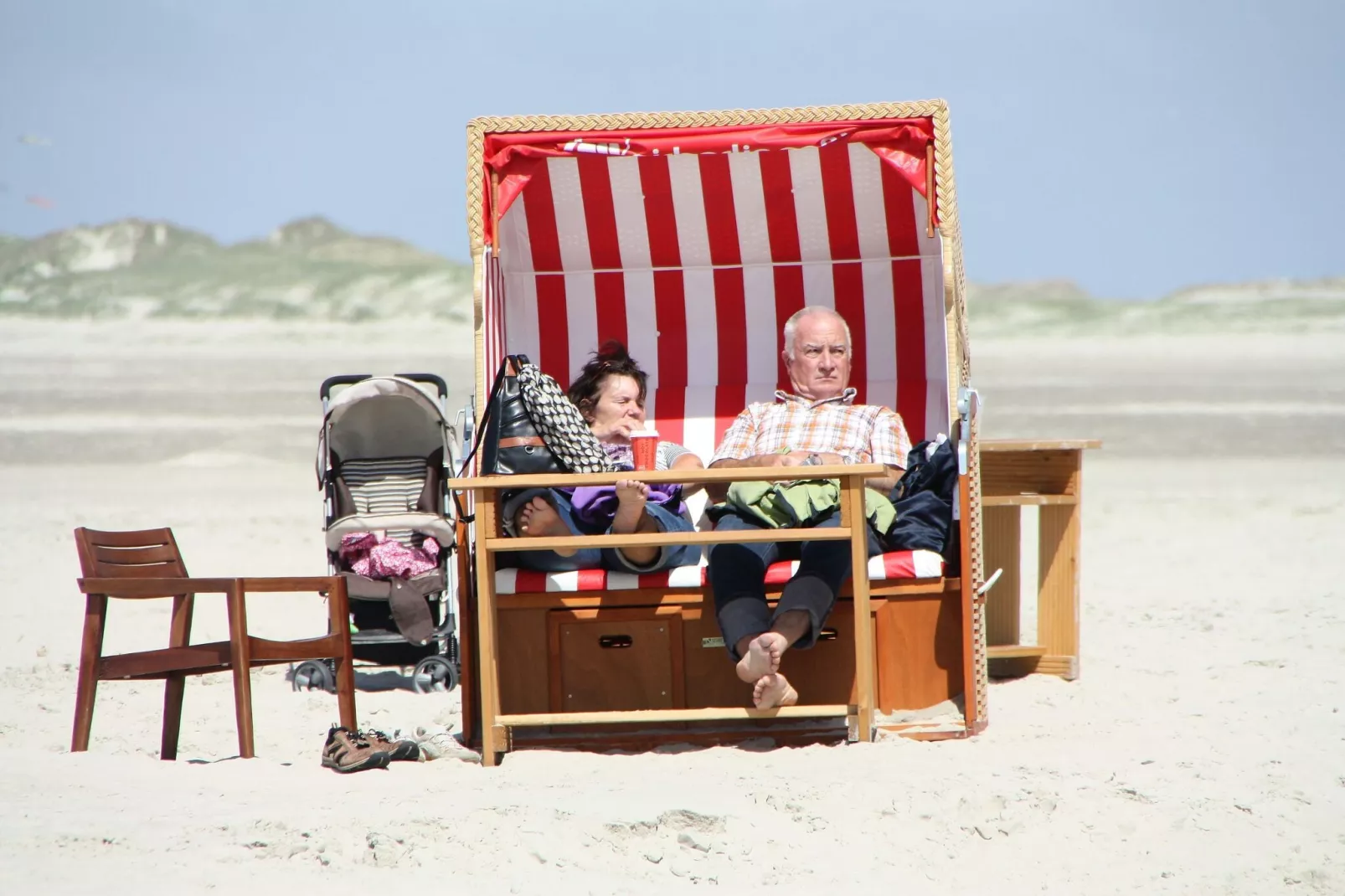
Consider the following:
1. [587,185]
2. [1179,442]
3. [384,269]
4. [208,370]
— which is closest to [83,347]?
[208,370]

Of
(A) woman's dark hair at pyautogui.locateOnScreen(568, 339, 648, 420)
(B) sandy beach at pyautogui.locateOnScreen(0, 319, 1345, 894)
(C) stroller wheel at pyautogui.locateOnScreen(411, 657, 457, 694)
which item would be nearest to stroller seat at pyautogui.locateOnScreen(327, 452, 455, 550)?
(C) stroller wheel at pyautogui.locateOnScreen(411, 657, 457, 694)

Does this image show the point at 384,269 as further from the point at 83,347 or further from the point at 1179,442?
the point at 1179,442

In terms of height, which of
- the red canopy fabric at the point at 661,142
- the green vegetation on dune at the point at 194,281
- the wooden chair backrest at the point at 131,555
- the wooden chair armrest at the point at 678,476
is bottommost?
the wooden chair backrest at the point at 131,555

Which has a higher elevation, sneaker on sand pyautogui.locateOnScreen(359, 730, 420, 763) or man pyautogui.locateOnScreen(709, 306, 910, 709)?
man pyautogui.locateOnScreen(709, 306, 910, 709)

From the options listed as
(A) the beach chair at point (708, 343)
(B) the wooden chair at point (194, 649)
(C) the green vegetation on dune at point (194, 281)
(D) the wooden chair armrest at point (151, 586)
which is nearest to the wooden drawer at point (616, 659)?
(A) the beach chair at point (708, 343)

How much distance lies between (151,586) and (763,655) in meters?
1.82

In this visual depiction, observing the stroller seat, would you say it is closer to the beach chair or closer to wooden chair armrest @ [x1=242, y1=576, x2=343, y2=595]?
the beach chair

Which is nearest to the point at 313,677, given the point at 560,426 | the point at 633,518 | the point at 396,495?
the point at 396,495

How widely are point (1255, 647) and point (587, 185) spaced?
348 cm

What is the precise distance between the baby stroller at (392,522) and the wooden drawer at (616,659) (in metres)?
1.33

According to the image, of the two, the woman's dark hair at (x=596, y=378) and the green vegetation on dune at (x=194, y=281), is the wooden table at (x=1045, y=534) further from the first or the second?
the green vegetation on dune at (x=194, y=281)

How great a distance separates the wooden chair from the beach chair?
0.44 m

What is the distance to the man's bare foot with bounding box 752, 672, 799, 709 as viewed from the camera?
455 centimetres

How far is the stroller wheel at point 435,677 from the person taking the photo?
6.26 meters
